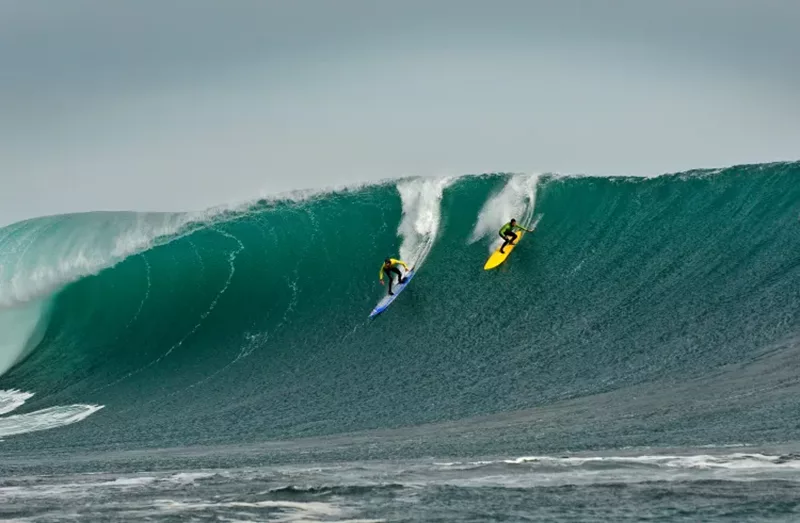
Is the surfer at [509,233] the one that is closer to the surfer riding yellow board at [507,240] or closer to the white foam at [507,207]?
the surfer riding yellow board at [507,240]

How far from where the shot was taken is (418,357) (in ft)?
49.1

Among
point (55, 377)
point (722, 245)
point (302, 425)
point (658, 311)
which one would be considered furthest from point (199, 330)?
point (722, 245)

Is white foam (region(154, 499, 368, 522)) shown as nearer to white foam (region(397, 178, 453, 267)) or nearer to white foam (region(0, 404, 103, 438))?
white foam (region(0, 404, 103, 438))

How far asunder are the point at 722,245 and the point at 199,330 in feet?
28.9

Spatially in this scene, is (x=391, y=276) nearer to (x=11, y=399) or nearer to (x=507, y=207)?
(x=507, y=207)

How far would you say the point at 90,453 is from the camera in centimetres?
1230

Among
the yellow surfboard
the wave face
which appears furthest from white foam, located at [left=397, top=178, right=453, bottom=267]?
the yellow surfboard

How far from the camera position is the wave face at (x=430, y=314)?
12617mm

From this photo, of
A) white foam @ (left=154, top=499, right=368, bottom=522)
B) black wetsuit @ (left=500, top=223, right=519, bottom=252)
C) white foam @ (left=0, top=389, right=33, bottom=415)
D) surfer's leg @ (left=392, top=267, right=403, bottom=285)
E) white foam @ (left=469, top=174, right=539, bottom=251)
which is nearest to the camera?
white foam @ (left=154, top=499, right=368, bottom=522)

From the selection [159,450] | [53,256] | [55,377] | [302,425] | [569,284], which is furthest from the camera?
[53,256]

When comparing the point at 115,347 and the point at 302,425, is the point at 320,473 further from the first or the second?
the point at 115,347

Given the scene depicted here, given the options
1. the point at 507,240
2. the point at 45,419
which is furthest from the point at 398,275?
the point at 45,419

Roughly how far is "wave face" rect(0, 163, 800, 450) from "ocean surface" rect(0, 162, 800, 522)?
0.05m

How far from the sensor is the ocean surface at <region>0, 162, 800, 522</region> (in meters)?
8.16
